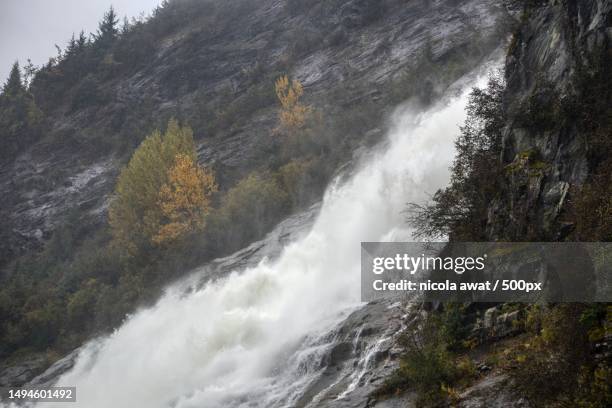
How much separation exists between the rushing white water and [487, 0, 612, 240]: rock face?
7.39m

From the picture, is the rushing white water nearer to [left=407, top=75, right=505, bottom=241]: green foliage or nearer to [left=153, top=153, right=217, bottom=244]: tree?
[left=407, top=75, right=505, bottom=241]: green foliage

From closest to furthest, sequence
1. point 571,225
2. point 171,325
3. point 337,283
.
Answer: point 571,225, point 337,283, point 171,325

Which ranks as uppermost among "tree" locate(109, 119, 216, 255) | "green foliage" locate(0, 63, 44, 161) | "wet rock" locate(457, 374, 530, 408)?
"green foliage" locate(0, 63, 44, 161)

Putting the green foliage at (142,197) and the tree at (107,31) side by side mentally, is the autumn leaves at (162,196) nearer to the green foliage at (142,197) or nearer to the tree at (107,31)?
the green foliage at (142,197)

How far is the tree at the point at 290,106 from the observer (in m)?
50.5

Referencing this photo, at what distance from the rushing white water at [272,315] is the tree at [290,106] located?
14.4 metres

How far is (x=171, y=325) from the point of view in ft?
96.2

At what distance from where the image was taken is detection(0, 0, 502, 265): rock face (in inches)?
2008

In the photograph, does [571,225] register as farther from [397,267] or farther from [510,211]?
[397,267]

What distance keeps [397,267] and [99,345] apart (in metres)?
20.1

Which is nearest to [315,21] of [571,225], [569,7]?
[569,7]

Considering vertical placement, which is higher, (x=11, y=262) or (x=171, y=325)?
(x=11, y=262)

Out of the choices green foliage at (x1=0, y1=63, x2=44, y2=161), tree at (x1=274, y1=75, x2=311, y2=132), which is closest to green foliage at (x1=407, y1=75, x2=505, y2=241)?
tree at (x1=274, y1=75, x2=311, y2=132)

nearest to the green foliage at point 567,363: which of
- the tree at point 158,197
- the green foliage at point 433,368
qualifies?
the green foliage at point 433,368
